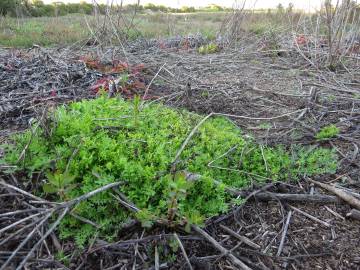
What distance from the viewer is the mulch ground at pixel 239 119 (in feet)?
5.39

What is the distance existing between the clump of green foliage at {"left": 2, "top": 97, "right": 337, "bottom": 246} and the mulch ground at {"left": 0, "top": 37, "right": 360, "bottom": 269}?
9 centimetres

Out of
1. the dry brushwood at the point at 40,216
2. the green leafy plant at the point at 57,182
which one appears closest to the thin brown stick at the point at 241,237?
the dry brushwood at the point at 40,216

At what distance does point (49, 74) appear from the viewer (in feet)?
13.4

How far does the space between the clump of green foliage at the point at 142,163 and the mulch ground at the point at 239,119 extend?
3.7 inches

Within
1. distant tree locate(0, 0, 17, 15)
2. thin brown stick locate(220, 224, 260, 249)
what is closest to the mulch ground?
thin brown stick locate(220, 224, 260, 249)

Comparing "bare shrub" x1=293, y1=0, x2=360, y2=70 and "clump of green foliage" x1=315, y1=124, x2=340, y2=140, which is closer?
"clump of green foliage" x1=315, y1=124, x2=340, y2=140

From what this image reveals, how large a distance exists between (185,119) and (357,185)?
4.16ft

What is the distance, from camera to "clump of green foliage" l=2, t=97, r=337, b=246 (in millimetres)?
1712

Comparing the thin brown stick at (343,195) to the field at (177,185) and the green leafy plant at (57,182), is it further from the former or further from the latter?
the green leafy plant at (57,182)

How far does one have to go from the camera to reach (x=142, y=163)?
1.99 m

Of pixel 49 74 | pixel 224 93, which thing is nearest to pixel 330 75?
pixel 224 93

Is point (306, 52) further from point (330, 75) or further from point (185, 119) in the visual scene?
point (185, 119)

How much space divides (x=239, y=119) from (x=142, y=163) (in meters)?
1.51

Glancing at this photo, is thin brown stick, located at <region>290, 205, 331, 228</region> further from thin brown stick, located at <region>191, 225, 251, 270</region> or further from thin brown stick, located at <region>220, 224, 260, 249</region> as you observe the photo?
thin brown stick, located at <region>191, 225, 251, 270</region>
